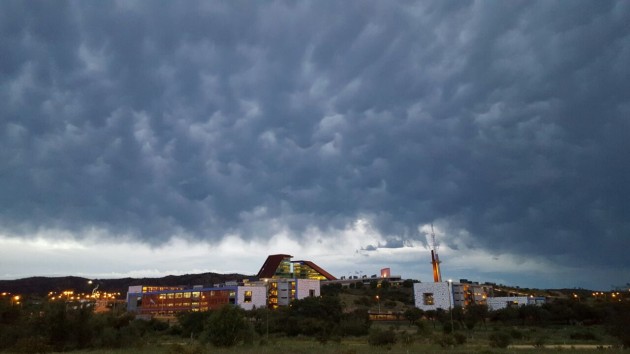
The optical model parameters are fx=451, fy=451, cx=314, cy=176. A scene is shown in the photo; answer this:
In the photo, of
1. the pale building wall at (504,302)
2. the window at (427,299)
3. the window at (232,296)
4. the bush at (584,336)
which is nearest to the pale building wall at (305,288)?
the window at (232,296)

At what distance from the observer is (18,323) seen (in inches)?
1608

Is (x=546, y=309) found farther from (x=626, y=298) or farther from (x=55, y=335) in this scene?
(x=55, y=335)

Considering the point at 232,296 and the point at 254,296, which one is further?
the point at 254,296

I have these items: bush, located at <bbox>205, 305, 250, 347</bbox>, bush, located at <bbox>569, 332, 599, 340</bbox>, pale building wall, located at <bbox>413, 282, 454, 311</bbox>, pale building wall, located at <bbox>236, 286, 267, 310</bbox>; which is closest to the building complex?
pale building wall, located at <bbox>236, 286, 267, 310</bbox>

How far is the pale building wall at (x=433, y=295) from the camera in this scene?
137 metres

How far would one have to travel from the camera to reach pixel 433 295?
13900cm

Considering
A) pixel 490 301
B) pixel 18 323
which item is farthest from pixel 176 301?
pixel 18 323

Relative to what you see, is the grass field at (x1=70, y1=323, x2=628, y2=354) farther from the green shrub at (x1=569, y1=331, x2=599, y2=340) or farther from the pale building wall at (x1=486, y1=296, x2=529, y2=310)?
the pale building wall at (x1=486, y1=296, x2=529, y2=310)

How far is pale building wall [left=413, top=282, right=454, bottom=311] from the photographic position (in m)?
137

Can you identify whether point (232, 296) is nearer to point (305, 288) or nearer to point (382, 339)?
point (305, 288)

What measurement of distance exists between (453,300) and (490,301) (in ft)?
39.6

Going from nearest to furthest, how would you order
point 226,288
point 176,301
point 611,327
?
point 611,327 → point 226,288 → point 176,301

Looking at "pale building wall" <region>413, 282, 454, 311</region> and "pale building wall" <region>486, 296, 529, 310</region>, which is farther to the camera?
"pale building wall" <region>486, 296, 529, 310</region>

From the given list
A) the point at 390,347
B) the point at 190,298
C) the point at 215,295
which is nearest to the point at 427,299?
the point at 215,295
